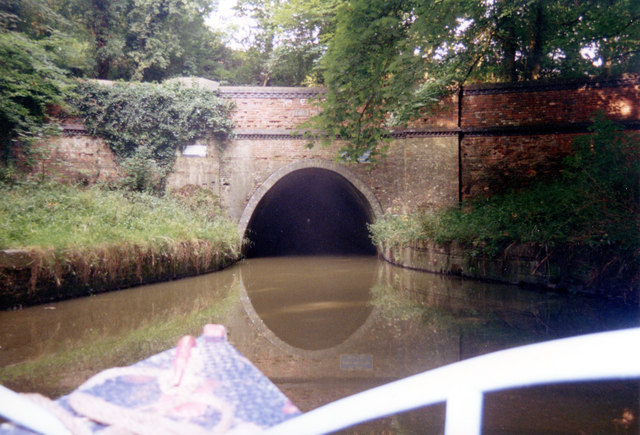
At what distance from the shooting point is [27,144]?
330 inches

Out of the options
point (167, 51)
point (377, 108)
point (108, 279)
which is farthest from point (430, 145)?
point (167, 51)

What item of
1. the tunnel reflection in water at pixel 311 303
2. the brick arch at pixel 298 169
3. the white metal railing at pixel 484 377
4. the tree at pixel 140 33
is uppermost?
the tree at pixel 140 33

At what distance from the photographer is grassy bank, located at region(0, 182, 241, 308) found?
477cm

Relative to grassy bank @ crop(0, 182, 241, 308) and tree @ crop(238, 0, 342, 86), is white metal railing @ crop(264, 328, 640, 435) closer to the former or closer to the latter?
grassy bank @ crop(0, 182, 241, 308)

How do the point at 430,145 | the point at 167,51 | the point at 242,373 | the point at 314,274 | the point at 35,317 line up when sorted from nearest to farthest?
the point at 242,373, the point at 35,317, the point at 314,274, the point at 430,145, the point at 167,51

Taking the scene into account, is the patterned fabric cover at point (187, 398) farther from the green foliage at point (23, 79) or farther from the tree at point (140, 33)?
the tree at point (140, 33)

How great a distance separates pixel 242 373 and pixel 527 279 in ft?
18.3

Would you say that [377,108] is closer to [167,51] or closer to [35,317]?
[35,317]

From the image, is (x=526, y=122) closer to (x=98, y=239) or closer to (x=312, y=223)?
(x=98, y=239)

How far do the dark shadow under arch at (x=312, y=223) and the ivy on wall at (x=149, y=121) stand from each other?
425 centimetres

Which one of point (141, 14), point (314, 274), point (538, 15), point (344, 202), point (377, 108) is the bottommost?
point (314, 274)

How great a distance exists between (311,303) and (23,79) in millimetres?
6578

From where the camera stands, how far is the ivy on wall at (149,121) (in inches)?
384

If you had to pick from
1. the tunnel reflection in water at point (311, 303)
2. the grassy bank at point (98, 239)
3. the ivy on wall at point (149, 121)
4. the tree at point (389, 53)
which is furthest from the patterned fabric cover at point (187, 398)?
the ivy on wall at point (149, 121)
